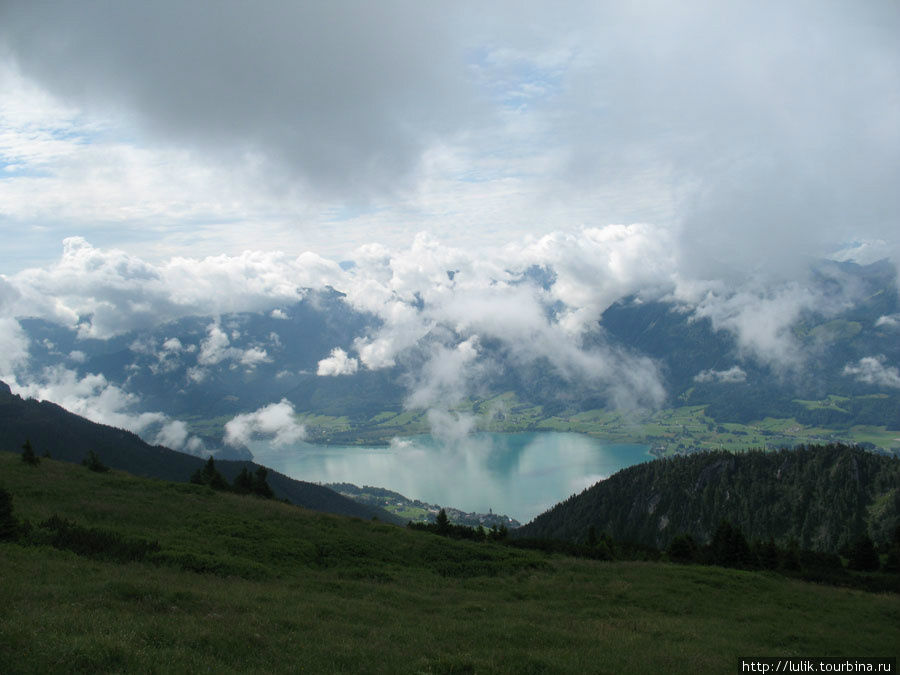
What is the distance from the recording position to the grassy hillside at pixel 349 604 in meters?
12.1

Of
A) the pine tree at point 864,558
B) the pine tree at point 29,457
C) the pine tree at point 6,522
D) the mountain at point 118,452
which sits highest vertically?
the pine tree at point 29,457

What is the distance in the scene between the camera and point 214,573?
20.6 m

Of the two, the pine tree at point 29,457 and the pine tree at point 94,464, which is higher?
the pine tree at point 29,457

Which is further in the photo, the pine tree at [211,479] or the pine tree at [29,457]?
the pine tree at [211,479]

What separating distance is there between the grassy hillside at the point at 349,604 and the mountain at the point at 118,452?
132 meters

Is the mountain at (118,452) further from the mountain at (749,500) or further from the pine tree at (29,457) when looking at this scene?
the pine tree at (29,457)

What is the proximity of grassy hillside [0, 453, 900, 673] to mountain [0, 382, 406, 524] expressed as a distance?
132m

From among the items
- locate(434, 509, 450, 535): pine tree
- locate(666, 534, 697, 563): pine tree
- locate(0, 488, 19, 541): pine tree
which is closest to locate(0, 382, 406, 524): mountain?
locate(434, 509, 450, 535): pine tree

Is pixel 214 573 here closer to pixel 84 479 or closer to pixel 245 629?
pixel 245 629

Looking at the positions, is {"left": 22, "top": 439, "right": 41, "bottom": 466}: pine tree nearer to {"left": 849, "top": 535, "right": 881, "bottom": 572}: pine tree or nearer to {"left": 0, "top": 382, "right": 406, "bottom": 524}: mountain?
{"left": 849, "top": 535, "right": 881, "bottom": 572}: pine tree

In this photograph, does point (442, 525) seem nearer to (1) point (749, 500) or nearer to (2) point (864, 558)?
(2) point (864, 558)

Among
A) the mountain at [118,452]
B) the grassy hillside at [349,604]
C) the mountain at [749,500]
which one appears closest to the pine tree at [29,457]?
the grassy hillside at [349,604]

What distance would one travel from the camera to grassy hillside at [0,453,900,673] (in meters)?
12.1

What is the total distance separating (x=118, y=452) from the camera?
543 feet
